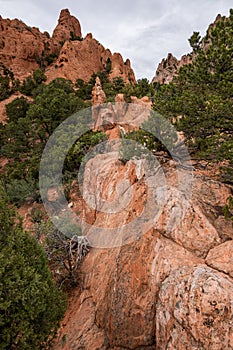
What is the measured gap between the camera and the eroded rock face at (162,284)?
4.40 metres

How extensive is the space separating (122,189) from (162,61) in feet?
209

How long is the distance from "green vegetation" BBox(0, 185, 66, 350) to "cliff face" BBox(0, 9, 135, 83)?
45.1 metres

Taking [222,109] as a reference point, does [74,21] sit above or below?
above

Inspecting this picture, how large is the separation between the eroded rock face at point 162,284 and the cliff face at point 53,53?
44.9 metres

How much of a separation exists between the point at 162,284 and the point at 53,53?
61.0m

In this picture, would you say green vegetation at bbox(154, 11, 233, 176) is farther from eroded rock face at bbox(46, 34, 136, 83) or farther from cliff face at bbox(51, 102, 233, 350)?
eroded rock face at bbox(46, 34, 136, 83)

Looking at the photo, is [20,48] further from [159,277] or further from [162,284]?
[162,284]

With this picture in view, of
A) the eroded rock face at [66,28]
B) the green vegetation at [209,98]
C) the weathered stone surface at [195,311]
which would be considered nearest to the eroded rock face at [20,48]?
the eroded rock face at [66,28]

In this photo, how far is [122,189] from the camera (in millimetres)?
9633

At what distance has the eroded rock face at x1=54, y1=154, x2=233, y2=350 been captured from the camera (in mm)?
4404

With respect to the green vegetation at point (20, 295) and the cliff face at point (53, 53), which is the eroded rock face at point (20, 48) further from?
the green vegetation at point (20, 295)

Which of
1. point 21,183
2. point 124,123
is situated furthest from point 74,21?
point 21,183

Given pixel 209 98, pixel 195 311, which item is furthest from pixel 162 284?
pixel 209 98

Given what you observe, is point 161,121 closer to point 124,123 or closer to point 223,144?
point 223,144
